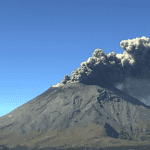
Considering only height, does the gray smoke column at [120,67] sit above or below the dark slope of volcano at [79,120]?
above

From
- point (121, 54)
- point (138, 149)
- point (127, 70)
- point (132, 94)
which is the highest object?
point (121, 54)

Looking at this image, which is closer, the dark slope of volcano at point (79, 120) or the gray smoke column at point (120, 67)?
the dark slope of volcano at point (79, 120)

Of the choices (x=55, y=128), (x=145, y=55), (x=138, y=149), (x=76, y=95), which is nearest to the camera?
(x=138, y=149)

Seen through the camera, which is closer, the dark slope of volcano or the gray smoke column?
the dark slope of volcano

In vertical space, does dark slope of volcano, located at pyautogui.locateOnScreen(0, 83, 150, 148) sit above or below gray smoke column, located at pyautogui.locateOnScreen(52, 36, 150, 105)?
below

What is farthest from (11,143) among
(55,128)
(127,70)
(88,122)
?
(127,70)

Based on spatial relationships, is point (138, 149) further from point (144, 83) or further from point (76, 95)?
point (144, 83)
